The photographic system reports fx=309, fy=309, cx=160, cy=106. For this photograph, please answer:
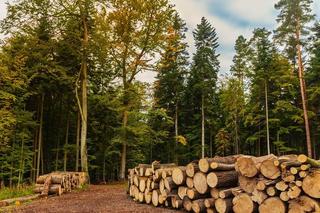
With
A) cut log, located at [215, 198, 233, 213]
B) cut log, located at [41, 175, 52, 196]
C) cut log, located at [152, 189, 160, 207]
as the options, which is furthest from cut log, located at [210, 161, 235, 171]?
cut log, located at [41, 175, 52, 196]

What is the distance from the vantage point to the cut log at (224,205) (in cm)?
689

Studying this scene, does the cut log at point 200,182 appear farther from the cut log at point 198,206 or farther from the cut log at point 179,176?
the cut log at point 179,176

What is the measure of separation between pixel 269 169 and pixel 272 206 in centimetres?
71

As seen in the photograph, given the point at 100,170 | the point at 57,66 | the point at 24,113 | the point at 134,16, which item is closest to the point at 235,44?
the point at 134,16

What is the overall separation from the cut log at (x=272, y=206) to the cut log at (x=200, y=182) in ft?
5.32

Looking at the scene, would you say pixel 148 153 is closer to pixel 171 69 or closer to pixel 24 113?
pixel 171 69

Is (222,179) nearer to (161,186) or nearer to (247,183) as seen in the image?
(247,183)

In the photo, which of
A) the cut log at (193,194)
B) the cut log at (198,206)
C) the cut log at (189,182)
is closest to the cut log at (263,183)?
the cut log at (198,206)

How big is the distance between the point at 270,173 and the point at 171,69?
2790 cm

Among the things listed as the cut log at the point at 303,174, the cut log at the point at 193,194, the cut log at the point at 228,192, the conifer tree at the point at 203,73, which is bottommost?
the cut log at the point at 193,194

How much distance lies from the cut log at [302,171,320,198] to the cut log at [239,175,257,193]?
1107mm

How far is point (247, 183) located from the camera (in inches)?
265

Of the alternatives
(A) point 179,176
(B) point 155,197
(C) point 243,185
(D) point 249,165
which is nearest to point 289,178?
(D) point 249,165

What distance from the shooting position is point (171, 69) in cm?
3359
